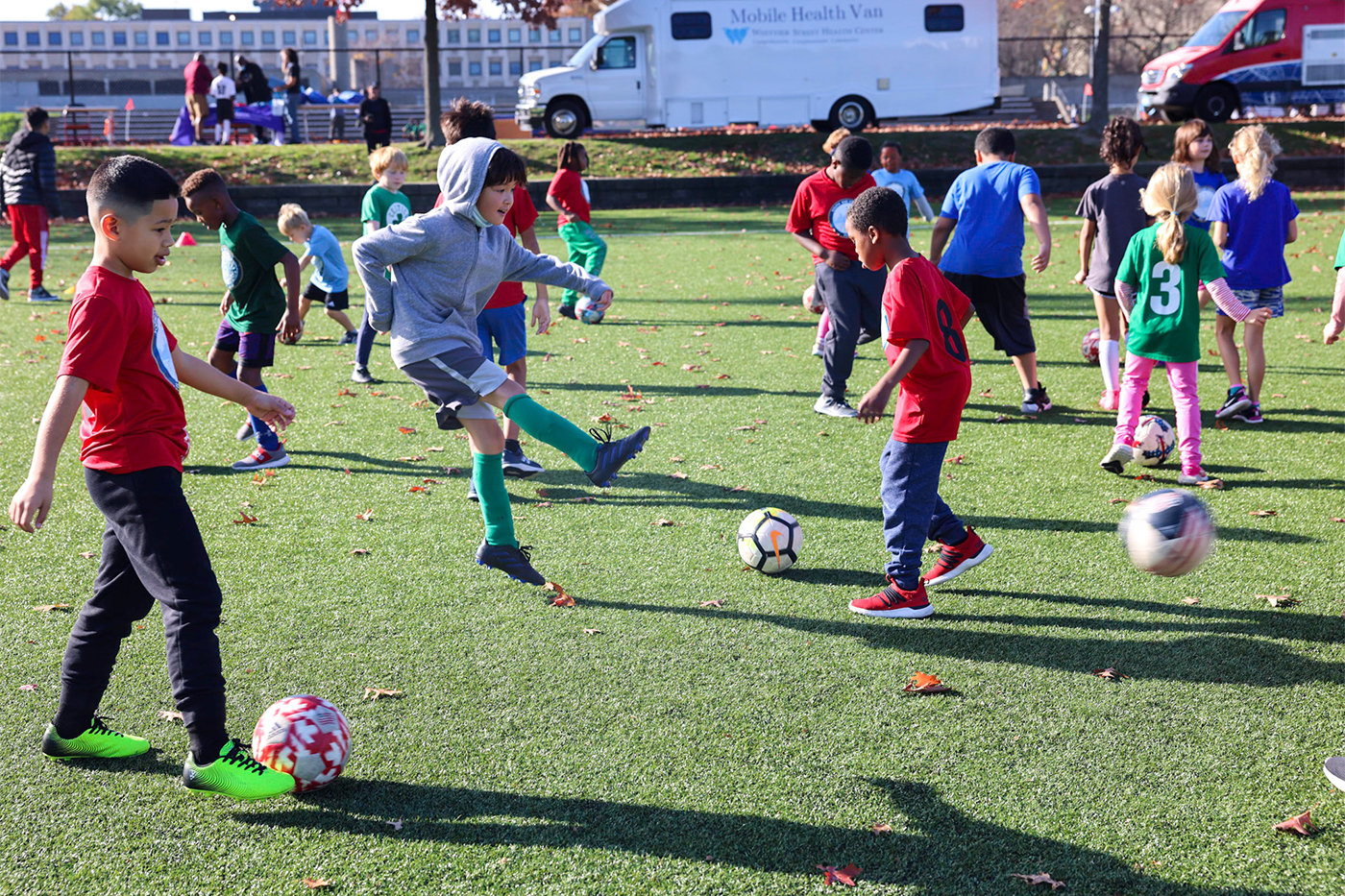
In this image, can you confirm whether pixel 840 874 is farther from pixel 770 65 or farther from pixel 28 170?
pixel 770 65

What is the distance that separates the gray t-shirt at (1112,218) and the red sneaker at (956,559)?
347 cm

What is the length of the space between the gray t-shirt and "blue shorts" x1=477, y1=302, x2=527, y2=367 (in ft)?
13.1

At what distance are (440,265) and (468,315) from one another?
0.88 feet

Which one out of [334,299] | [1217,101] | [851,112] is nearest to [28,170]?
[334,299]

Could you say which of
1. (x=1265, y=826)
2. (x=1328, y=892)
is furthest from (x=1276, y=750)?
(x=1328, y=892)

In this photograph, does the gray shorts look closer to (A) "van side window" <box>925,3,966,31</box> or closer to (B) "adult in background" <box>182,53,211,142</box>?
(A) "van side window" <box>925,3,966,31</box>

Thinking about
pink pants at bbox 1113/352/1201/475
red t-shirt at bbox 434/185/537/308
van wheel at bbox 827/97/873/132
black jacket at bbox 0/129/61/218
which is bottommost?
pink pants at bbox 1113/352/1201/475

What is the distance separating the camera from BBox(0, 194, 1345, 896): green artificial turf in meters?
3.10

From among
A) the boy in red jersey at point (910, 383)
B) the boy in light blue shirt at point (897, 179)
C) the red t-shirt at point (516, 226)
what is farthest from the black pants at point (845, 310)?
the boy in light blue shirt at point (897, 179)

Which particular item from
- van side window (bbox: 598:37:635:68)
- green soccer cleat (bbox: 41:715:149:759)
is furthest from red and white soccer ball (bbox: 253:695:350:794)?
van side window (bbox: 598:37:635:68)

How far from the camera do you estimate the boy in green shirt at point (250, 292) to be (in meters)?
6.54

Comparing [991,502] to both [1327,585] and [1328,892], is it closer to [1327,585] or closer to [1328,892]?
[1327,585]

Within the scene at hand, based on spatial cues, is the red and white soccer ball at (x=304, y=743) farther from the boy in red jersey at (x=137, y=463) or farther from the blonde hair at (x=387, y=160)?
the blonde hair at (x=387, y=160)

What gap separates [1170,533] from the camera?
4.23 meters
